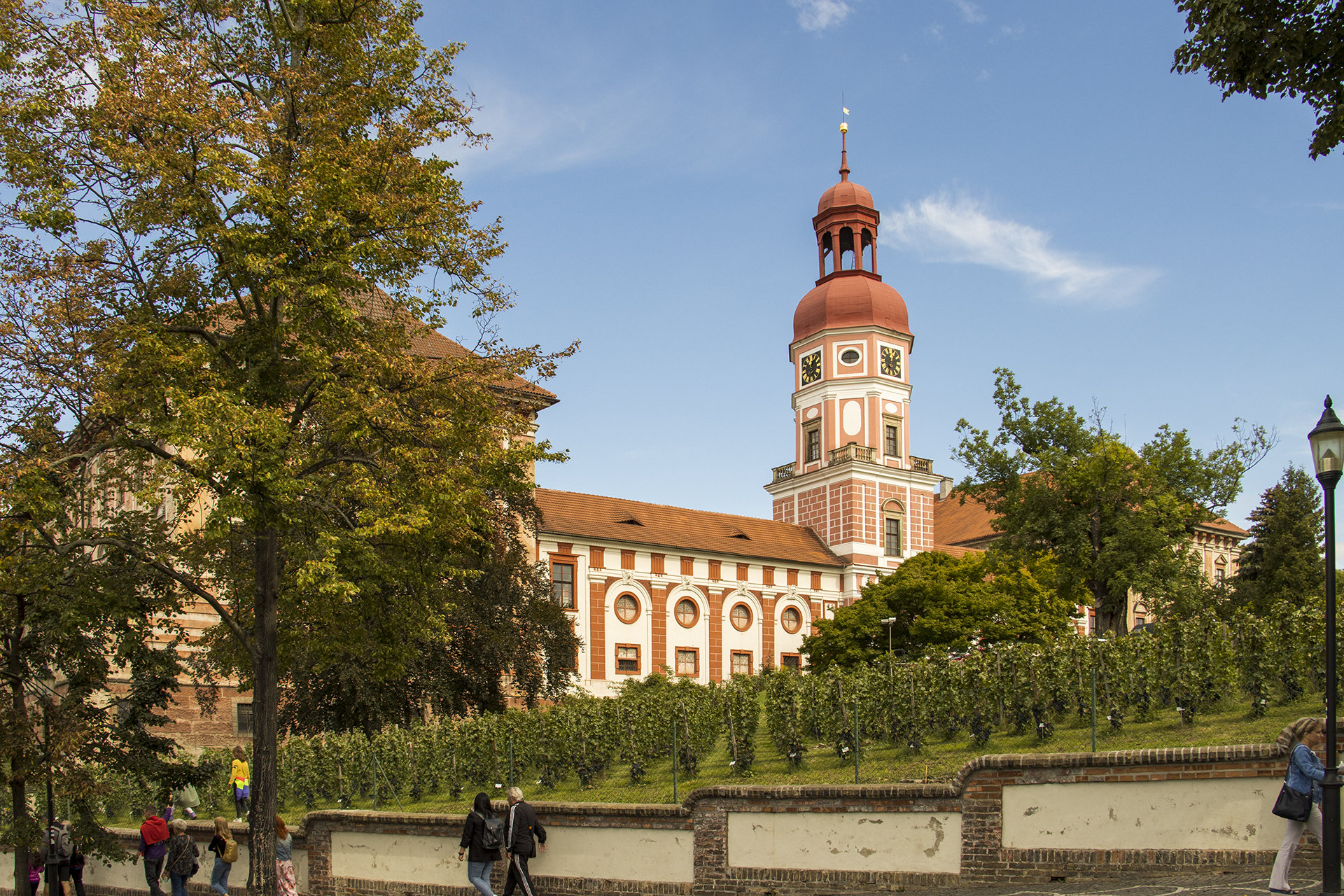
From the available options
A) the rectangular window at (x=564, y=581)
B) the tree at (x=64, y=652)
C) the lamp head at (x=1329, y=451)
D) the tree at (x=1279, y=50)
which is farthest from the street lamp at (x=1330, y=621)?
the rectangular window at (x=564, y=581)

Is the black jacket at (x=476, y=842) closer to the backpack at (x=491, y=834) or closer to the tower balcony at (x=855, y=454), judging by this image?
the backpack at (x=491, y=834)

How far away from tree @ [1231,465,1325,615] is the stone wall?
1780 inches

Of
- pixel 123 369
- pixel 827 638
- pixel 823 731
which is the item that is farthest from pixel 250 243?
pixel 827 638

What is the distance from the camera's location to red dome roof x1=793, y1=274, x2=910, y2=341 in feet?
209

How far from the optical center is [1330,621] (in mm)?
9758

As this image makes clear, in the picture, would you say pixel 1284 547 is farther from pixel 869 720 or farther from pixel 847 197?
pixel 869 720

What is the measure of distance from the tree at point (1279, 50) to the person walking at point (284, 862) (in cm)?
1309

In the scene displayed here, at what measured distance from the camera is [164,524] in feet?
49.9

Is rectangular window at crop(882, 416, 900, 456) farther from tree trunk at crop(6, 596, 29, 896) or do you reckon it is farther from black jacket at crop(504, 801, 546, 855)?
tree trunk at crop(6, 596, 29, 896)

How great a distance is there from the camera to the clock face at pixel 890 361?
63.6m

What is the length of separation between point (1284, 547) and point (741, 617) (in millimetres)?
25114

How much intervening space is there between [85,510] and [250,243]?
4.22 metres

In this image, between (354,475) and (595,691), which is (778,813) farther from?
(595,691)

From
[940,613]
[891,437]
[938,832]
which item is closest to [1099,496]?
[940,613]
